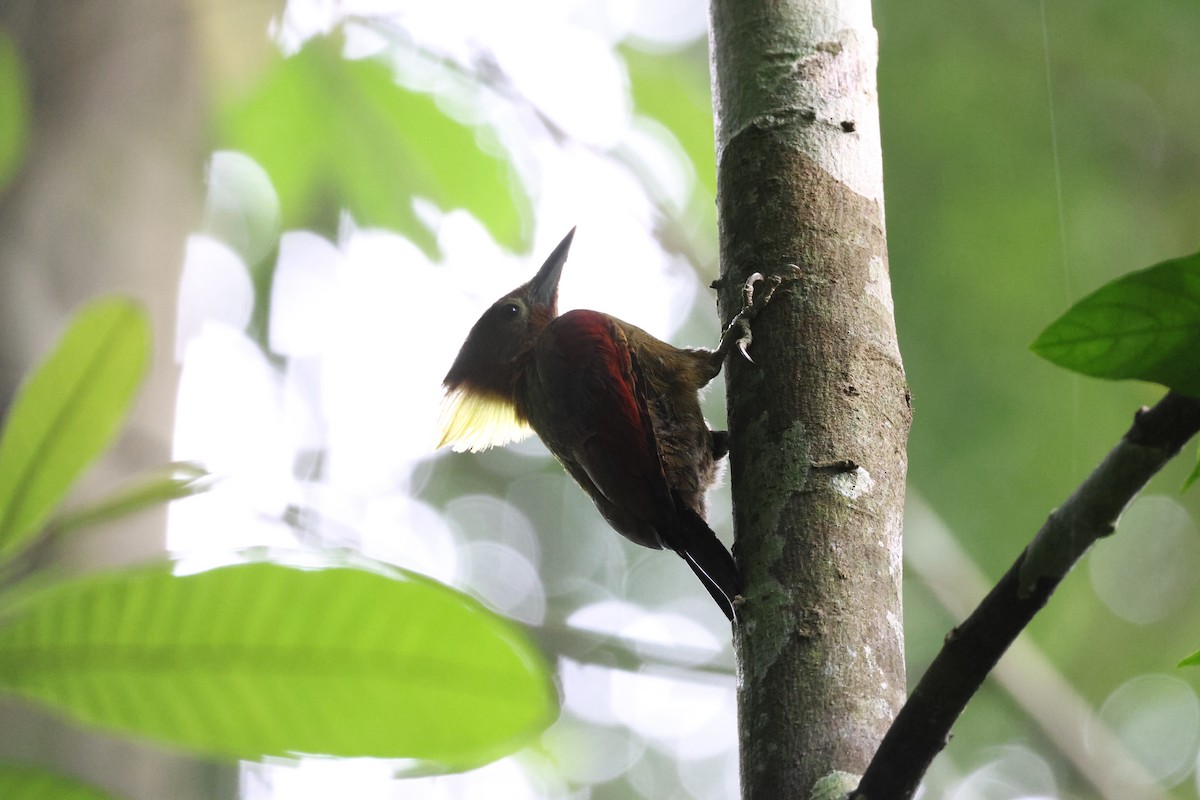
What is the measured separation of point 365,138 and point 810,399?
79.6 inches

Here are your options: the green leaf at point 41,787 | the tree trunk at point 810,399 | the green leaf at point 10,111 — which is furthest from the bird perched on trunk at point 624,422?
the green leaf at point 10,111

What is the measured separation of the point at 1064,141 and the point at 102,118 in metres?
3.25

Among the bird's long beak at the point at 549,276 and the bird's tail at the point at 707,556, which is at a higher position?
the bird's long beak at the point at 549,276

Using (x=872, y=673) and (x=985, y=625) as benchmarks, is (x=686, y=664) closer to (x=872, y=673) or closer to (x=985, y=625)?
(x=872, y=673)

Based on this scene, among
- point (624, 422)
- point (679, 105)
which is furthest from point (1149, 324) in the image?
point (679, 105)

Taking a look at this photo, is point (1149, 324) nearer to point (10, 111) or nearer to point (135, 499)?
point (135, 499)

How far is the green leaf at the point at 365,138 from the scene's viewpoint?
9.68 ft

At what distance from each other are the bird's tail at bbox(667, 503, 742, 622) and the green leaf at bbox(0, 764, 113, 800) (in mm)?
864

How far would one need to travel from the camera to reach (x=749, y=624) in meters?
1.37

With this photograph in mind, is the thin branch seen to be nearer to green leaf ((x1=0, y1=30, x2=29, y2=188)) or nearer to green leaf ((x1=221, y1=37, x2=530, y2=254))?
green leaf ((x1=0, y1=30, x2=29, y2=188))

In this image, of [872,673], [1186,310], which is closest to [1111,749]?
[872,673]

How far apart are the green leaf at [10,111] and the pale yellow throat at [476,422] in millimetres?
1486

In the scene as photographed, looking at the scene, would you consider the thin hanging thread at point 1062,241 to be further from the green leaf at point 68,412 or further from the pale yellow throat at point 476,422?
the green leaf at point 68,412

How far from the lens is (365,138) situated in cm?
305
